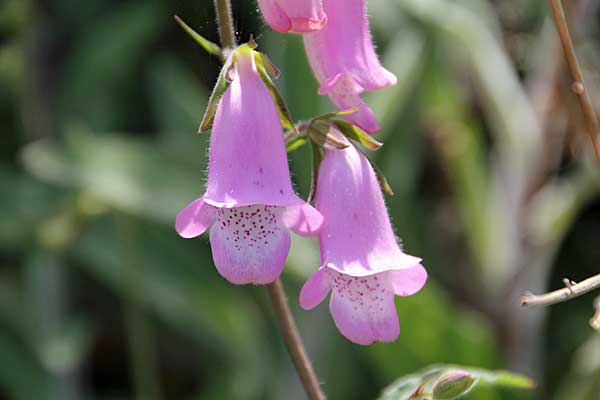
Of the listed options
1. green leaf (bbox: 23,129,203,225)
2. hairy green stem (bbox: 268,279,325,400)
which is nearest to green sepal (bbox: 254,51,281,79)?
hairy green stem (bbox: 268,279,325,400)

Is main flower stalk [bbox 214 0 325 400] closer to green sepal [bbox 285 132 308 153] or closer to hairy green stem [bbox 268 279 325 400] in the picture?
hairy green stem [bbox 268 279 325 400]

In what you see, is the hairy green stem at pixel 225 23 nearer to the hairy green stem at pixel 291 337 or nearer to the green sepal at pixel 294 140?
the green sepal at pixel 294 140

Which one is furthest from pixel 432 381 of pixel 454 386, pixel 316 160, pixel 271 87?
pixel 271 87

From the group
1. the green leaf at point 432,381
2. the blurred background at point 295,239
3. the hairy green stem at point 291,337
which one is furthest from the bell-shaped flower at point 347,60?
the blurred background at point 295,239

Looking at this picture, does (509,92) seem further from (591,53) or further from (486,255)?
(486,255)

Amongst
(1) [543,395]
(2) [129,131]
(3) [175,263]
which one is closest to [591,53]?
(1) [543,395]

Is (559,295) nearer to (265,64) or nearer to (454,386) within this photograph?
(454,386)

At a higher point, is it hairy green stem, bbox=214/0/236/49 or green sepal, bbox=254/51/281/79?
hairy green stem, bbox=214/0/236/49
